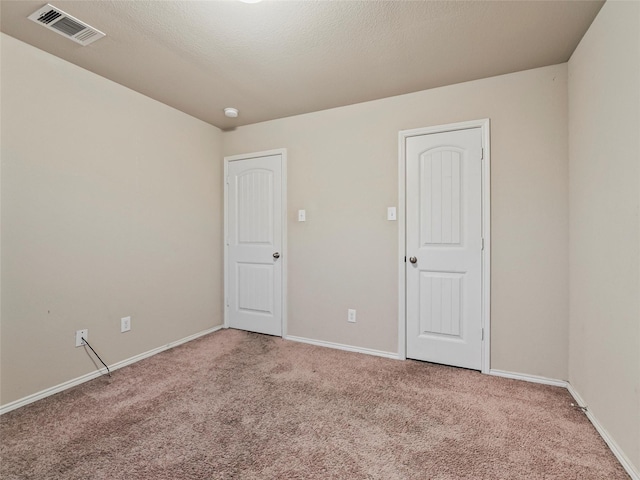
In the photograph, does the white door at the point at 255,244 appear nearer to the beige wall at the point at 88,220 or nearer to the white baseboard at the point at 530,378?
the beige wall at the point at 88,220

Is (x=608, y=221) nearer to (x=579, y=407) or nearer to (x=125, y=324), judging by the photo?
(x=579, y=407)

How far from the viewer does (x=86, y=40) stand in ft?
6.50

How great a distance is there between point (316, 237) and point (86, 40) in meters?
2.27

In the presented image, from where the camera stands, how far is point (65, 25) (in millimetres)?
1840

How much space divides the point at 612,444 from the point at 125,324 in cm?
336

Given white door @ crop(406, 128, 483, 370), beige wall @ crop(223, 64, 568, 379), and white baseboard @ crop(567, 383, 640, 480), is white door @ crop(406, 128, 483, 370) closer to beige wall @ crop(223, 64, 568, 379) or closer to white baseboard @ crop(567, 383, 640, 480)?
beige wall @ crop(223, 64, 568, 379)

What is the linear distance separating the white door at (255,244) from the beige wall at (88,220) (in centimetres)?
37

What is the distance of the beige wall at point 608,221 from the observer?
1.42 m

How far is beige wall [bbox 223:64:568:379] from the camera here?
7.52ft

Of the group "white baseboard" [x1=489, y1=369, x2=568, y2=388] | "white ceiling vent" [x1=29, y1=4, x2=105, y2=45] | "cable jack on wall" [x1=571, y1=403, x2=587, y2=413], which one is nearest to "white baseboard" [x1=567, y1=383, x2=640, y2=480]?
"cable jack on wall" [x1=571, y1=403, x2=587, y2=413]

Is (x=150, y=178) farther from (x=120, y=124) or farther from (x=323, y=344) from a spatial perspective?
(x=323, y=344)

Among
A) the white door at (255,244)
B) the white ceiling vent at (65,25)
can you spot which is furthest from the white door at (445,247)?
the white ceiling vent at (65,25)

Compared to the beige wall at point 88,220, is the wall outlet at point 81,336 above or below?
below

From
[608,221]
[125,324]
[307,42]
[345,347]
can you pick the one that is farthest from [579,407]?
[125,324]
